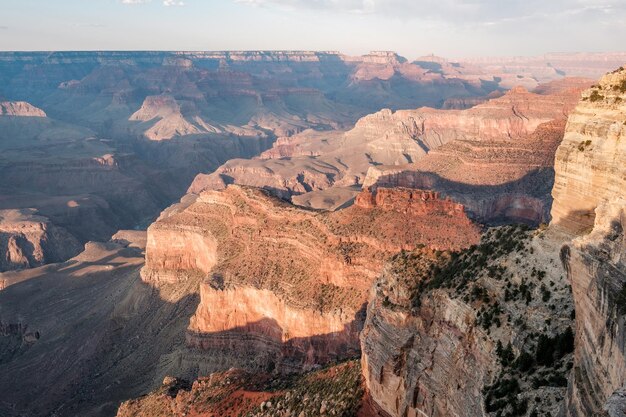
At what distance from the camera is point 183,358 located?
56.6 m

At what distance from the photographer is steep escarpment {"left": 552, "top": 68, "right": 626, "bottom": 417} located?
540 inches

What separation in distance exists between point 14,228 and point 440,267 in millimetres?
130794

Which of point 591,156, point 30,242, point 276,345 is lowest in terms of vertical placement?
point 30,242

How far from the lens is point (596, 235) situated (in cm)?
1622

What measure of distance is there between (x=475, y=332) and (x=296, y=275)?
32.2 meters

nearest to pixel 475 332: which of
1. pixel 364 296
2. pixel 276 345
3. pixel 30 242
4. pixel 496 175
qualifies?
pixel 364 296

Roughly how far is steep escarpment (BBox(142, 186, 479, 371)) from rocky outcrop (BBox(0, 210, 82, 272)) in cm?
8365

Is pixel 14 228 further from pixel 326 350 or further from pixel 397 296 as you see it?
pixel 397 296

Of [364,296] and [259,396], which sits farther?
[364,296]

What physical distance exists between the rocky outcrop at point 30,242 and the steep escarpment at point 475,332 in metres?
120

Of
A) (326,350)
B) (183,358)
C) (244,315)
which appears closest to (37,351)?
(183,358)

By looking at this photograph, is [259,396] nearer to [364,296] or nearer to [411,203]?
[364,296]

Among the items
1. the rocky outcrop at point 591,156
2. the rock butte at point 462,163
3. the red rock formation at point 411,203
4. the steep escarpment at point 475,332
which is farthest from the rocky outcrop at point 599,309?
the rock butte at point 462,163

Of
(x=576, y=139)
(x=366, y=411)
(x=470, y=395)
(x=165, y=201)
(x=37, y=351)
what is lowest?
(x=165, y=201)
